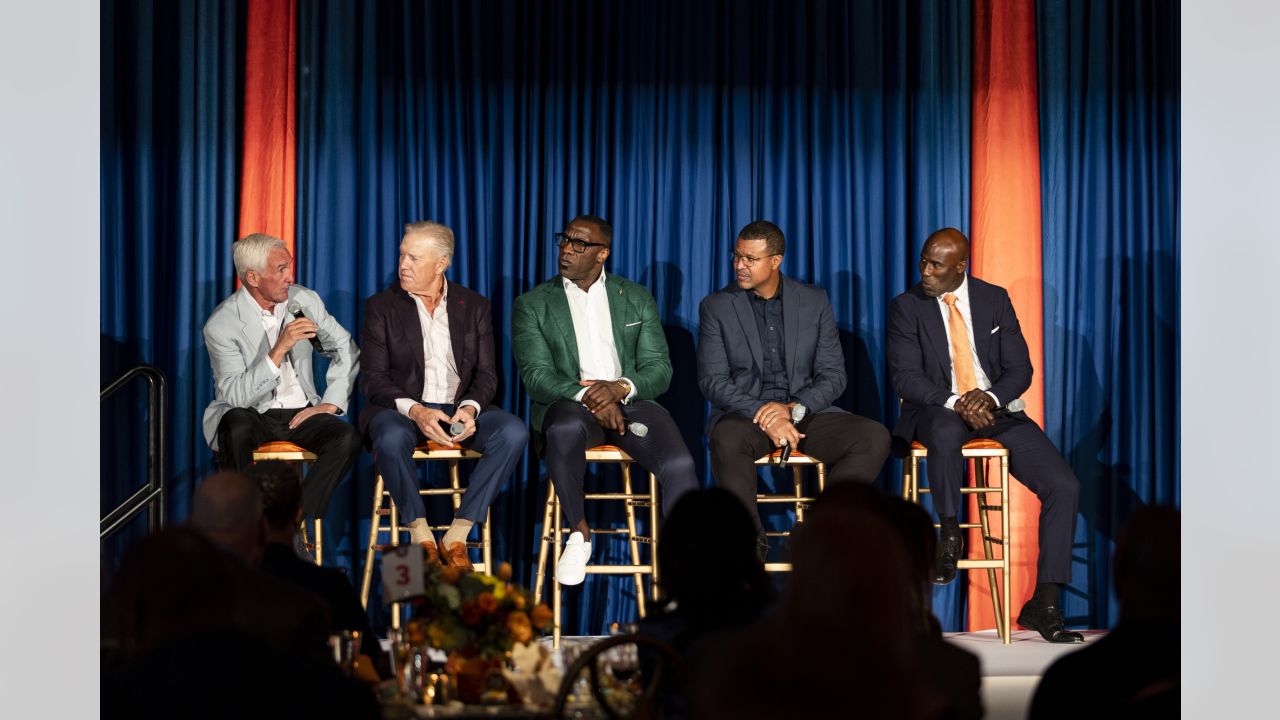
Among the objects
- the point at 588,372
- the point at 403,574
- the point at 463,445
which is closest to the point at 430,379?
the point at 463,445

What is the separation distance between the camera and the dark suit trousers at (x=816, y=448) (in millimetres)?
4906

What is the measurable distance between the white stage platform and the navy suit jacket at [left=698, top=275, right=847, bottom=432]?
1.07 meters

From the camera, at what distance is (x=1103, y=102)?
5.98 m

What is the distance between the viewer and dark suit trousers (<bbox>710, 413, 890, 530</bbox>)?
193 inches

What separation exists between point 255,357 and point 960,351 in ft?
9.01

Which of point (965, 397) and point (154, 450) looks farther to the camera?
point (965, 397)

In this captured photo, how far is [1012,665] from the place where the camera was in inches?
185

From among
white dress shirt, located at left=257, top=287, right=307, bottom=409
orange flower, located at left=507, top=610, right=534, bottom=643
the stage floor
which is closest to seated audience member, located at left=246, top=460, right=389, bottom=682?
orange flower, located at left=507, top=610, right=534, bottom=643

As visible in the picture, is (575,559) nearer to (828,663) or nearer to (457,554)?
(457,554)

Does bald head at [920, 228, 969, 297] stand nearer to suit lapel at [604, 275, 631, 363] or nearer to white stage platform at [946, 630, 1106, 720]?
suit lapel at [604, 275, 631, 363]

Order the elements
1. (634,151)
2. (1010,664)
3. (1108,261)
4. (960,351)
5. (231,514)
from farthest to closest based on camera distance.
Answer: (1108,261), (634,151), (960,351), (1010,664), (231,514)

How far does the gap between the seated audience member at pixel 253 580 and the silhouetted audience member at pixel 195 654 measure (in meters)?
0.07

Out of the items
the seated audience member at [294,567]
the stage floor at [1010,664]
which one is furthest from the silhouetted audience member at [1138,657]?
the stage floor at [1010,664]
